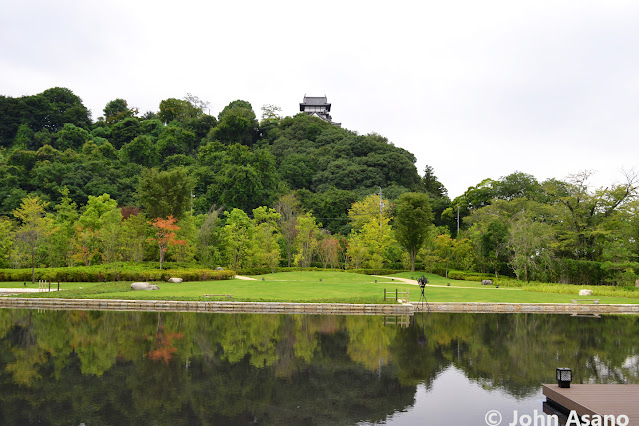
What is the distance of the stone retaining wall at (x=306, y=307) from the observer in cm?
2284

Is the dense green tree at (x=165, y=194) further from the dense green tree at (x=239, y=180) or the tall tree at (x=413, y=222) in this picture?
the tall tree at (x=413, y=222)

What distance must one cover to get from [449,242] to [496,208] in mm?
11879

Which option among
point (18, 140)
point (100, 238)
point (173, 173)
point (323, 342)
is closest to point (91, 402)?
point (323, 342)

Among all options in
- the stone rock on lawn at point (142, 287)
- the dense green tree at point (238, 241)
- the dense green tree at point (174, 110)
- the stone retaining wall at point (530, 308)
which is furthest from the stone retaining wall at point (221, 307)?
the dense green tree at point (174, 110)

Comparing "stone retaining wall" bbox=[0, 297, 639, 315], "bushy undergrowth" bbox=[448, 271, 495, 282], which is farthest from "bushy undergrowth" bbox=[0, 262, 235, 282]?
"bushy undergrowth" bbox=[448, 271, 495, 282]

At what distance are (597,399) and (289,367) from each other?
7.28m

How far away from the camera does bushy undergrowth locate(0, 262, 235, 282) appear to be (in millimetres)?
31891

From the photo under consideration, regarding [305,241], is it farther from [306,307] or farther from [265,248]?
[306,307]

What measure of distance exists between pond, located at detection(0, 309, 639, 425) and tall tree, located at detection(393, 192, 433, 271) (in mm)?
25963

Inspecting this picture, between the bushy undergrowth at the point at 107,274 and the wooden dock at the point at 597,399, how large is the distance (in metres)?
27.9

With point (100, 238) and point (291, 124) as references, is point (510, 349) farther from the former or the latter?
point (291, 124)

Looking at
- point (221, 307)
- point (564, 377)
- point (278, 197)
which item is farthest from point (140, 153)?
point (564, 377)

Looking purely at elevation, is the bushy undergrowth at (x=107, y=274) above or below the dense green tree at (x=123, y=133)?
below

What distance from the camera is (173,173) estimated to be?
4341 centimetres
